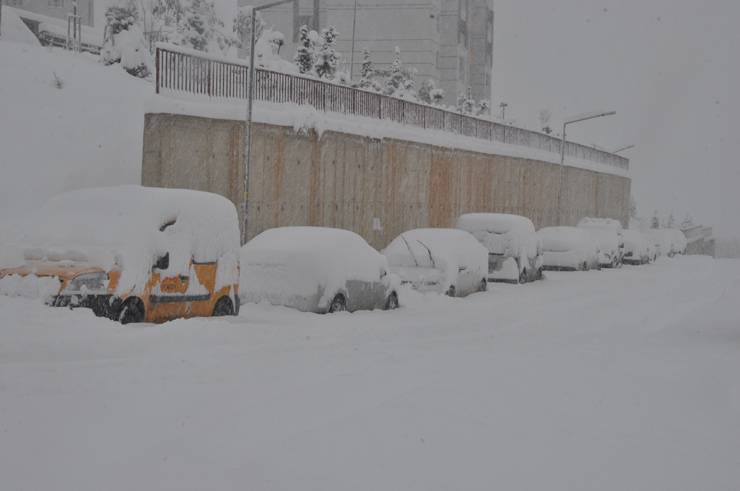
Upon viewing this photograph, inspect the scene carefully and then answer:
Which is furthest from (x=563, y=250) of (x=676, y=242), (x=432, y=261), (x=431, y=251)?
(x=676, y=242)

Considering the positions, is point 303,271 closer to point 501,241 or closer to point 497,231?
point 497,231

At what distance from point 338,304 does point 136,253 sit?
4.71 metres

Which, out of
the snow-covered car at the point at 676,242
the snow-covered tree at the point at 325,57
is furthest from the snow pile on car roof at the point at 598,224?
the snow-covered tree at the point at 325,57

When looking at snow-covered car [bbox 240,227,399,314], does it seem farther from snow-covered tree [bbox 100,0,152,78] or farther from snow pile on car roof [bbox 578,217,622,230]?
snow pile on car roof [bbox 578,217,622,230]

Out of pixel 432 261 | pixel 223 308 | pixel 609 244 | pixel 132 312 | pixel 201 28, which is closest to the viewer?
pixel 132 312

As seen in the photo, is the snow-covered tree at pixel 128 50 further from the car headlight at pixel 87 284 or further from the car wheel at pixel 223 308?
the car headlight at pixel 87 284

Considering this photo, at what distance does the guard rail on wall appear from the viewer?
76.6 ft

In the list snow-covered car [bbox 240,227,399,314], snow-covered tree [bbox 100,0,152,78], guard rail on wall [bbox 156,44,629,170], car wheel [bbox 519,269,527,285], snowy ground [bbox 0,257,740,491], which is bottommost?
car wheel [bbox 519,269,527,285]

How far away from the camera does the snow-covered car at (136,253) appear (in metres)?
12.2

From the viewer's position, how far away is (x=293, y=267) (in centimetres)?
1611

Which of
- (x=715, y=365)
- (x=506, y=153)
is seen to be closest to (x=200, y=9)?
(x=506, y=153)

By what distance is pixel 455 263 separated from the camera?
22.0 m

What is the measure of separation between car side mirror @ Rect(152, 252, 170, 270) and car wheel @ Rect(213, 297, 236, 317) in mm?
1473

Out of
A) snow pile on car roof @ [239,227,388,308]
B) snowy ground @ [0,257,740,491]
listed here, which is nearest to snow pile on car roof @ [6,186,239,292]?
snowy ground @ [0,257,740,491]
